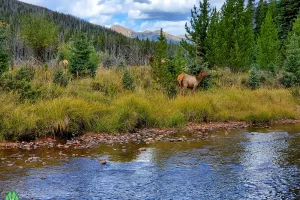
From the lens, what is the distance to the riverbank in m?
11.3

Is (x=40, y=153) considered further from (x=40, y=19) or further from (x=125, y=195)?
(x=40, y=19)

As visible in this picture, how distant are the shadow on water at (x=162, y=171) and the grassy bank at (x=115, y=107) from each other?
5.18 ft

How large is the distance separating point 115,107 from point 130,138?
72.4 inches

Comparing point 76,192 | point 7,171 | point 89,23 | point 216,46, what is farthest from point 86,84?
point 89,23

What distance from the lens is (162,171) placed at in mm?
8664

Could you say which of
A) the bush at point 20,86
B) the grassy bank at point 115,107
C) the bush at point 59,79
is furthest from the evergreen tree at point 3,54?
the bush at point 59,79

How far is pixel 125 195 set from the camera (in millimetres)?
6938

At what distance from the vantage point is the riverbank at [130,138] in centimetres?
1134

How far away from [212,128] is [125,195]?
29.2 ft

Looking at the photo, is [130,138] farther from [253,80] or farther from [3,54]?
[253,80]

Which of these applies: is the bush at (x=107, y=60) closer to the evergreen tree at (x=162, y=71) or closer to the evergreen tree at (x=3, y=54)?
the evergreen tree at (x=162, y=71)

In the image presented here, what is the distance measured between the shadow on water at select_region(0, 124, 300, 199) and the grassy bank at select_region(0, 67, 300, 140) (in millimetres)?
1577

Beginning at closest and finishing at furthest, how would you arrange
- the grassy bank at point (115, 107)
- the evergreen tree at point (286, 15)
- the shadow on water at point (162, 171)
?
the shadow on water at point (162, 171) < the grassy bank at point (115, 107) < the evergreen tree at point (286, 15)

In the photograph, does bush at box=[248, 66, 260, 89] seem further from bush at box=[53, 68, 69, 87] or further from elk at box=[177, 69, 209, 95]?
bush at box=[53, 68, 69, 87]
